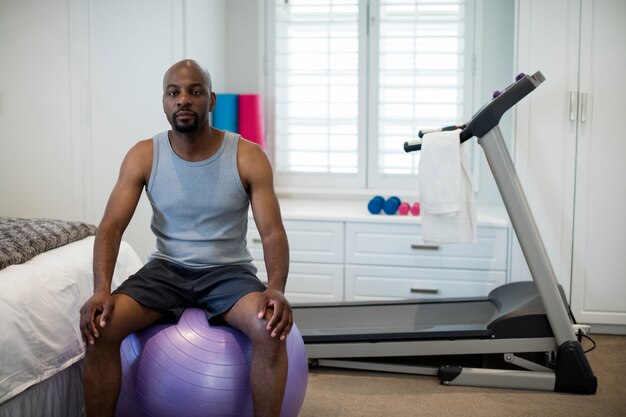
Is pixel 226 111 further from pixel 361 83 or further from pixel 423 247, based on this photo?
pixel 423 247

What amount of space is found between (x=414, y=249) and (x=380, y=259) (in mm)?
168

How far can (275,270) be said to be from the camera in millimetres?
2043

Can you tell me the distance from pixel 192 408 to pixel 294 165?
2.40 m

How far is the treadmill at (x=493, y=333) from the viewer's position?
2654mm

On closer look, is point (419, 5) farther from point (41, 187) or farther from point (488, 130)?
point (41, 187)

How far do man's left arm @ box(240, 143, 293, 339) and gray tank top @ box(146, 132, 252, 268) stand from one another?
4cm

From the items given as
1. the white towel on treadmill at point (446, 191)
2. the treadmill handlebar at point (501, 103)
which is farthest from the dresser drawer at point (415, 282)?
the treadmill handlebar at point (501, 103)

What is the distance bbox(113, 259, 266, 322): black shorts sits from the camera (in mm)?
2018

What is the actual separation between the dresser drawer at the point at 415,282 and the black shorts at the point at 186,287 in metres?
1.49

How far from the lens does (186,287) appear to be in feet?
6.86

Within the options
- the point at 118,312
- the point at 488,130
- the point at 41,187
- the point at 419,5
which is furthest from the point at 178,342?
the point at 419,5

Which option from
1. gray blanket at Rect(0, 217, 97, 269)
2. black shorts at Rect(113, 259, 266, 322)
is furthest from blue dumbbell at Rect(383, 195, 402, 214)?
black shorts at Rect(113, 259, 266, 322)

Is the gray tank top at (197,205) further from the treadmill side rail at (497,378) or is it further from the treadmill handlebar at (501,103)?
the treadmill side rail at (497,378)

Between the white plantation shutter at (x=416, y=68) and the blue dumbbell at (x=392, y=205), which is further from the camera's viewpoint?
the white plantation shutter at (x=416, y=68)
